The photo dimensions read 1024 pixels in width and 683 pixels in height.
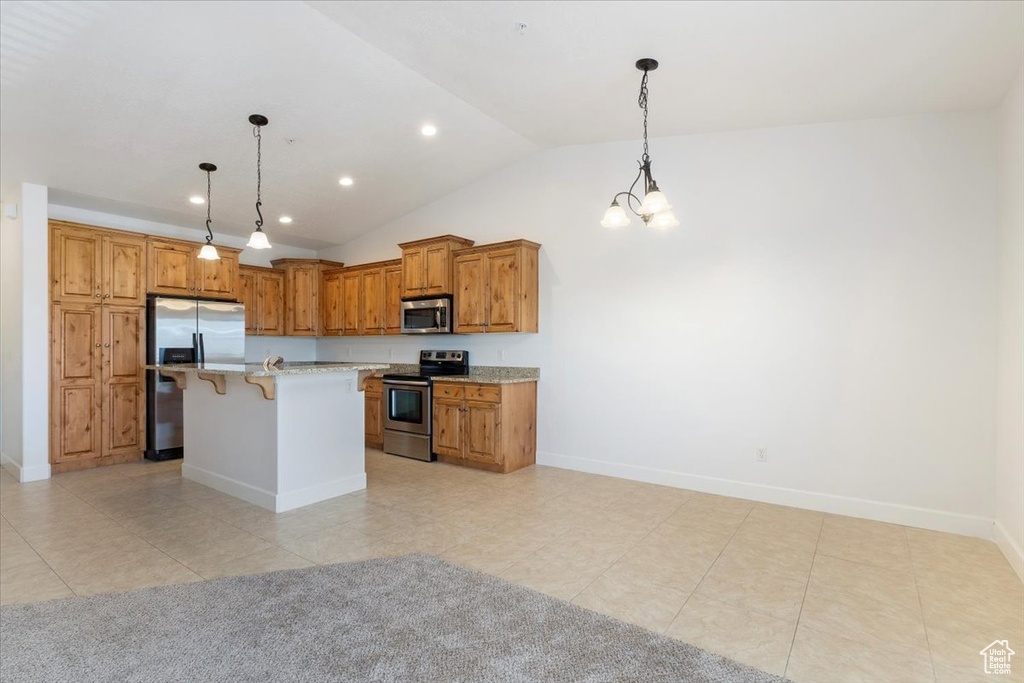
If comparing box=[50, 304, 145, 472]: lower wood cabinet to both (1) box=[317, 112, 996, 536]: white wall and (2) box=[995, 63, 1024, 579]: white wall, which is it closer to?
(1) box=[317, 112, 996, 536]: white wall

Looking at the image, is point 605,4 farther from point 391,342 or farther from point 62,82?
point 391,342

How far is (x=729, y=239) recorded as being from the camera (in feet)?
13.9

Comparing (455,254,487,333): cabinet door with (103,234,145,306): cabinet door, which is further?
(455,254,487,333): cabinet door

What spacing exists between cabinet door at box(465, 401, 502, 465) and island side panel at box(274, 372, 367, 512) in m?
1.13

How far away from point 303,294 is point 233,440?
11.2 feet

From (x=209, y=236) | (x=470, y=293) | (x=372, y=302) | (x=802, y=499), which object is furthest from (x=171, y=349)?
(x=802, y=499)

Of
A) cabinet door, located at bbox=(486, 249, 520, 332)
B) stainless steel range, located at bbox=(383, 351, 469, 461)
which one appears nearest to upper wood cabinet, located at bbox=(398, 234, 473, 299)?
cabinet door, located at bbox=(486, 249, 520, 332)

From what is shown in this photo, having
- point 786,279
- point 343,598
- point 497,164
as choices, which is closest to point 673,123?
point 786,279

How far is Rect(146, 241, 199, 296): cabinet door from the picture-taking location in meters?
5.55

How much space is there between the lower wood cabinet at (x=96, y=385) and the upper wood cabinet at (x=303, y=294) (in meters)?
1.92

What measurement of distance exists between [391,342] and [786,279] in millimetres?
4809

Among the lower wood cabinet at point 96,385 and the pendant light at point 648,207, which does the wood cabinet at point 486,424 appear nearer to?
the pendant light at point 648,207

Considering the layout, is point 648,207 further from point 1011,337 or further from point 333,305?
point 333,305

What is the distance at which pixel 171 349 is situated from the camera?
218 inches
